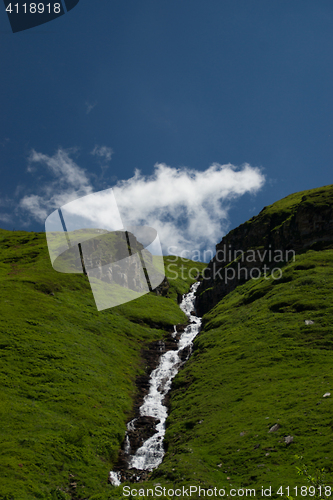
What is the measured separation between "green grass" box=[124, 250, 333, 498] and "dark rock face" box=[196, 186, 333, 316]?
16.2 metres

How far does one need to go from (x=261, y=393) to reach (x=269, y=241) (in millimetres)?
71544

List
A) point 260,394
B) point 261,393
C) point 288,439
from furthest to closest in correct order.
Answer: point 261,393
point 260,394
point 288,439

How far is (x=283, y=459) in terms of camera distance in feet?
77.9

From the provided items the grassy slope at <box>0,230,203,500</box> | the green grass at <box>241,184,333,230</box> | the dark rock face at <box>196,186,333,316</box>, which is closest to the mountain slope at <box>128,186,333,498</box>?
the dark rock face at <box>196,186,333,316</box>

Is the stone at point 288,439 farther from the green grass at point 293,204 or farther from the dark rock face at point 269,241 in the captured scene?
the green grass at point 293,204

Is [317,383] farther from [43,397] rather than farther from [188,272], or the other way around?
[188,272]

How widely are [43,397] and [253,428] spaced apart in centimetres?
2651

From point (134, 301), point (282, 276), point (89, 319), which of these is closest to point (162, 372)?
point (89, 319)

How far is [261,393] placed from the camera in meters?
36.0

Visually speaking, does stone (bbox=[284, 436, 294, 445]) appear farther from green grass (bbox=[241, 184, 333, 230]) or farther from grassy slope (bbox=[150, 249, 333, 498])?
green grass (bbox=[241, 184, 333, 230])

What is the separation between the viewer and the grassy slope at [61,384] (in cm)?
2756

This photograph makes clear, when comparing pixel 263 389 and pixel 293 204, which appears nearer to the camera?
pixel 263 389

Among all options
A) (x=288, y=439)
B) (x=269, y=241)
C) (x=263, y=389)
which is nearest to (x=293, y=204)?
(x=269, y=241)

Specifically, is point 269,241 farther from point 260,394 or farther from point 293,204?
point 260,394
